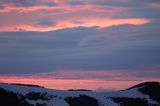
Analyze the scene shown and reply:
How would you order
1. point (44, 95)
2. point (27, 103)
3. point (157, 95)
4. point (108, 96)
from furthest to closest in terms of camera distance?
point (157, 95), point (108, 96), point (44, 95), point (27, 103)

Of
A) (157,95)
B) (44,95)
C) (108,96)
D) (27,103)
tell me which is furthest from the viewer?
(157,95)

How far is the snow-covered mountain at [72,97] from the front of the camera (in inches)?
4944

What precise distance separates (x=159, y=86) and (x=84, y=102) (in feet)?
134

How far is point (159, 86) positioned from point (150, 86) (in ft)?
11.4

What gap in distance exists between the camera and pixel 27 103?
124500mm

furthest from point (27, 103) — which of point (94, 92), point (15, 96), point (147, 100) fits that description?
point (147, 100)

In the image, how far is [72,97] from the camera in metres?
138

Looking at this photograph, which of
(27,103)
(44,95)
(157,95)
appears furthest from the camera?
(157,95)

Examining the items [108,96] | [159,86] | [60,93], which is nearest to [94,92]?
[108,96]

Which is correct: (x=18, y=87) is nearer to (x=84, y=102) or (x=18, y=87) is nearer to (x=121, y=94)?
(x=84, y=102)

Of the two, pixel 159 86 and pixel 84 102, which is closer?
pixel 84 102

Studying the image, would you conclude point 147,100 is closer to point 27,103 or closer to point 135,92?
point 135,92

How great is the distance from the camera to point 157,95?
161 m

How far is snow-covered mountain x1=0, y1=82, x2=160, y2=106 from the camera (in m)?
126
